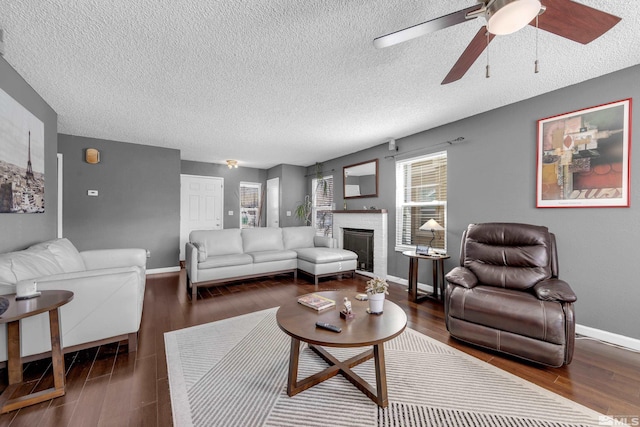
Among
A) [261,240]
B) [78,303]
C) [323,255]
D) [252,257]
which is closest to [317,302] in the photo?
[78,303]

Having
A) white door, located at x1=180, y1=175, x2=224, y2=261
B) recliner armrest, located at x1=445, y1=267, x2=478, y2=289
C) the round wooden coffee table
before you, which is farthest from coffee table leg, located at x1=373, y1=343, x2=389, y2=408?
white door, located at x1=180, y1=175, x2=224, y2=261

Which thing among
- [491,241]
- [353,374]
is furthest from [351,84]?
[353,374]

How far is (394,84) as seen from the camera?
2578 millimetres

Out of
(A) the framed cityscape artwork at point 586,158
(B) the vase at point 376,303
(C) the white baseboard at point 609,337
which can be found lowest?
(C) the white baseboard at point 609,337

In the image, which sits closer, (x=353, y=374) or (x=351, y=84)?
(x=353, y=374)

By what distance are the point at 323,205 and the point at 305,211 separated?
22.7 inches

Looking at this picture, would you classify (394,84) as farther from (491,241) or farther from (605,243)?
(605,243)

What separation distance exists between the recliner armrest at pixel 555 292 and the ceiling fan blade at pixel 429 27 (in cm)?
202

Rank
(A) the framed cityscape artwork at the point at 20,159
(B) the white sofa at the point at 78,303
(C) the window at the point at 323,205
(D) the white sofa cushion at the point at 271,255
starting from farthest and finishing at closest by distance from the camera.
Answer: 1. (C) the window at the point at 323,205
2. (D) the white sofa cushion at the point at 271,255
3. (A) the framed cityscape artwork at the point at 20,159
4. (B) the white sofa at the point at 78,303

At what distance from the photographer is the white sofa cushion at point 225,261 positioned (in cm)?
383

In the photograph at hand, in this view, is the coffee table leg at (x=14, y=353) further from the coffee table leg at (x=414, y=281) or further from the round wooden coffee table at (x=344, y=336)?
the coffee table leg at (x=414, y=281)

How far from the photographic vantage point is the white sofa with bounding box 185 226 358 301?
3842 mm

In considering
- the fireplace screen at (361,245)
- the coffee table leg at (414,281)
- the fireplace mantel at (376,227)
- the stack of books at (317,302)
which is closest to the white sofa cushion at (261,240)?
the fireplace screen at (361,245)

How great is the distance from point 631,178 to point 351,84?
2.59 metres
